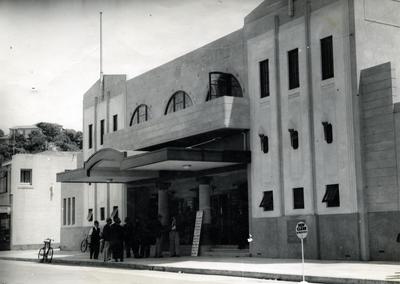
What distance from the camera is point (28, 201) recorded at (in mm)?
54250

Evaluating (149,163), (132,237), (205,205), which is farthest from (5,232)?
(149,163)

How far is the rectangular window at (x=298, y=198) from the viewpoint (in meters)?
25.0

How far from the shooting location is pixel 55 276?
66.8 feet

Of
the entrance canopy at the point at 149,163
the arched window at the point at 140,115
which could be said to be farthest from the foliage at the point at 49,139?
the entrance canopy at the point at 149,163

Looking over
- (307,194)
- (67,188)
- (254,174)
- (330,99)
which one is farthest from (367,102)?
(67,188)

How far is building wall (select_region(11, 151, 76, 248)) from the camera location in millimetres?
53594

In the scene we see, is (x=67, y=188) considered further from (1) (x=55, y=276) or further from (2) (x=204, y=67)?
(1) (x=55, y=276)

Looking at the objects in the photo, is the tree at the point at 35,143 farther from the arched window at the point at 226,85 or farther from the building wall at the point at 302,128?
the building wall at the point at 302,128

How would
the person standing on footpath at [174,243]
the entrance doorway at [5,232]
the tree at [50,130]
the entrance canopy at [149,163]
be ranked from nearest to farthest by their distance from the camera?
the entrance canopy at [149,163]
the person standing on footpath at [174,243]
the entrance doorway at [5,232]
the tree at [50,130]

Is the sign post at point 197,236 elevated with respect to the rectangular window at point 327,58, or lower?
lower

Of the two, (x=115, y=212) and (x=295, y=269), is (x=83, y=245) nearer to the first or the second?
(x=115, y=212)

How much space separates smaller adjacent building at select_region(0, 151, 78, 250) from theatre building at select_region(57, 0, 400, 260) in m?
20.1

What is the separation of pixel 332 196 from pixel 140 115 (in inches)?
640

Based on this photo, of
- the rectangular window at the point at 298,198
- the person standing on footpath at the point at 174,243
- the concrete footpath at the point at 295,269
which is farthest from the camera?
the person standing on footpath at the point at 174,243
